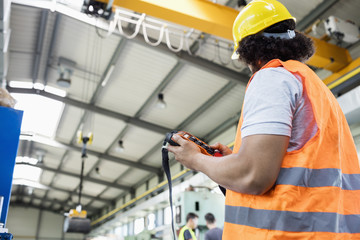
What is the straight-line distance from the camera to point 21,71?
1109 centimetres

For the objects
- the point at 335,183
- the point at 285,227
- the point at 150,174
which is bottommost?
the point at 285,227

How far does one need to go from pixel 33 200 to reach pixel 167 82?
1857 centimetres

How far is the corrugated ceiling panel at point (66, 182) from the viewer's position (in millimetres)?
18461

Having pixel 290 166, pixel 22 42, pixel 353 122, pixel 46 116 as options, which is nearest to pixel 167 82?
pixel 22 42

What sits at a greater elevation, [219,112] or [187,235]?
[219,112]

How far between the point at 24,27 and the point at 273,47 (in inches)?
373

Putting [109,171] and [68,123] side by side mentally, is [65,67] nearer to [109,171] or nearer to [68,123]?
[68,123]

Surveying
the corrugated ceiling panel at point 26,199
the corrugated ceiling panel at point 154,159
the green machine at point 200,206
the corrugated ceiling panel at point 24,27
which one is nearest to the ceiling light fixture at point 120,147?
the corrugated ceiling panel at point 154,159

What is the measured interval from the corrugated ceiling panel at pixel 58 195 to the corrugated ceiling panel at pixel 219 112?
13373 mm

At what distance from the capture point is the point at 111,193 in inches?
776

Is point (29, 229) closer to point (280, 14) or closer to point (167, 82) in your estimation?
point (167, 82)

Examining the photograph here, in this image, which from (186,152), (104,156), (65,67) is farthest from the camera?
(104,156)

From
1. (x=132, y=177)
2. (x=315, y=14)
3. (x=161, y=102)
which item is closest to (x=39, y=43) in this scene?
(x=161, y=102)

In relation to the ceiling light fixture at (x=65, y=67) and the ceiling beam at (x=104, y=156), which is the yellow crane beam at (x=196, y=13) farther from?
the ceiling beam at (x=104, y=156)
